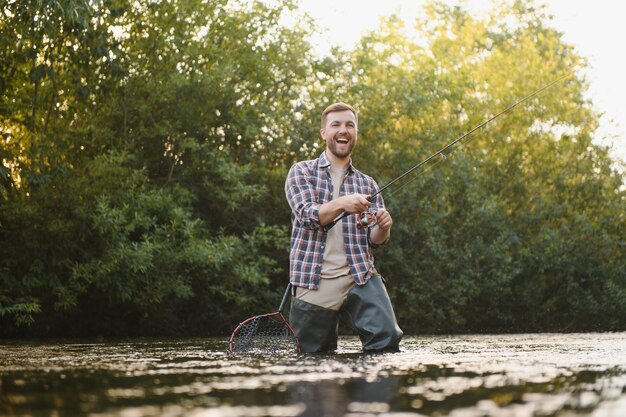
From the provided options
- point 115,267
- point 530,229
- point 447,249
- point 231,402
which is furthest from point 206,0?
point 231,402

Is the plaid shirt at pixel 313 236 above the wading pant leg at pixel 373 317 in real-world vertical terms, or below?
above

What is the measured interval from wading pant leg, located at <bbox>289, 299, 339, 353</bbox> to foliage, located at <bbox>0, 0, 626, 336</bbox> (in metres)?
4.69

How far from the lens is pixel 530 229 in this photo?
23.5 m

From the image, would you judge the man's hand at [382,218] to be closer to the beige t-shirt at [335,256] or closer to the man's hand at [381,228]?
the man's hand at [381,228]

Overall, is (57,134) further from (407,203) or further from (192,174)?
(407,203)

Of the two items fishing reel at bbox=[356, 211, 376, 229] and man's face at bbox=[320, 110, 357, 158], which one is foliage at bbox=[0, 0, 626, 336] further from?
fishing reel at bbox=[356, 211, 376, 229]

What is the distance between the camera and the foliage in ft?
46.1

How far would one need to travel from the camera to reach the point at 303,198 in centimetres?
698

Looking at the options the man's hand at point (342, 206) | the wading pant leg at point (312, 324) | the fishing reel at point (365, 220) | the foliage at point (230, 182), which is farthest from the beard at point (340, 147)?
the foliage at point (230, 182)

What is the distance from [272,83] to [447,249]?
15.9 ft

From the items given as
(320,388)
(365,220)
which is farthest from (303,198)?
(320,388)

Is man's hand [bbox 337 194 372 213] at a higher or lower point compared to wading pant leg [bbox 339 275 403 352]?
higher

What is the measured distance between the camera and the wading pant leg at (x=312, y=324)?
701cm

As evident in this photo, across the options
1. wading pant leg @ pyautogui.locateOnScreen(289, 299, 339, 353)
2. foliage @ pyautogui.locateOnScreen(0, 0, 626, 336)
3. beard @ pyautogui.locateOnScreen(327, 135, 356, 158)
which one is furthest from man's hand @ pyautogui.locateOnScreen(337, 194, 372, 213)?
foliage @ pyautogui.locateOnScreen(0, 0, 626, 336)
